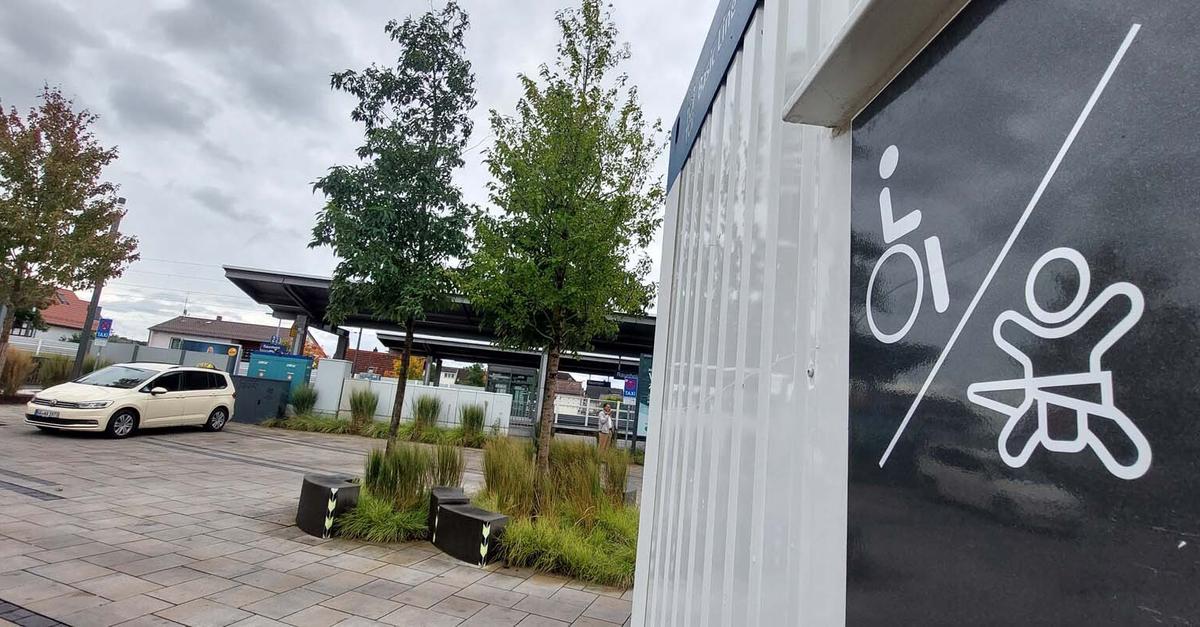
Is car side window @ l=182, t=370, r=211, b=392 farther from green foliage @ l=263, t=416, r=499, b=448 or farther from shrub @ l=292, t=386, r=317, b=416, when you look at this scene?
shrub @ l=292, t=386, r=317, b=416

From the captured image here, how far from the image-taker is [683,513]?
2217mm

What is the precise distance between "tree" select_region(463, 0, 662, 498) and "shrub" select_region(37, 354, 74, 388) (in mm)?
18415

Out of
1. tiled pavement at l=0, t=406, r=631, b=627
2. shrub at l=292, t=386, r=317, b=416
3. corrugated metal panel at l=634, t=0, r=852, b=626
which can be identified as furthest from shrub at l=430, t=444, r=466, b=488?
shrub at l=292, t=386, r=317, b=416

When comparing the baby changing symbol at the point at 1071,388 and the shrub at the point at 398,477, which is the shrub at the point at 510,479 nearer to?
the shrub at the point at 398,477

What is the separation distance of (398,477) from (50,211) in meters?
14.6

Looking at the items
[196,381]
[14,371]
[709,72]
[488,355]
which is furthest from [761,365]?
[488,355]

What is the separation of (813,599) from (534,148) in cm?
733

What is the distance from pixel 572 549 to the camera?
17.6 feet

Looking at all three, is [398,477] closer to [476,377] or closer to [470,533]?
[470,533]

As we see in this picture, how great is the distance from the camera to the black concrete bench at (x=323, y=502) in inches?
230

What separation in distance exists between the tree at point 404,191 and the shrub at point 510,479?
3.42m

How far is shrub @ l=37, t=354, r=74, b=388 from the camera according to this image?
18.0m

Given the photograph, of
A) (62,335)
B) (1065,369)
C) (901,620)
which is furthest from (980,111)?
(62,335)

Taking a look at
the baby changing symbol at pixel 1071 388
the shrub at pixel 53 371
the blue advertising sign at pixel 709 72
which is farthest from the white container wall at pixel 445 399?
the baby changing symbol at pixel 1071 388
